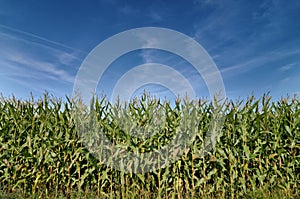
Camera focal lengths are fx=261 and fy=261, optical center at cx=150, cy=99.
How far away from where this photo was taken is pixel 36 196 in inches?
221

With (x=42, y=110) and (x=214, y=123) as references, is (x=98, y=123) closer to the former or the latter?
(x=42, y=110)

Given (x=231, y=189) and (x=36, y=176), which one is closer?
(x=231, y=189)

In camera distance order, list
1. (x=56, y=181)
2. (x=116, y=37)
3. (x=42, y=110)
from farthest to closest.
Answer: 1. (x=116, y=37)
2. (x=42, y=110)
3. (x=56, y=181)

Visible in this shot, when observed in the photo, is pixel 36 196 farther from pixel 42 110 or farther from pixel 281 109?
pixel 281 109

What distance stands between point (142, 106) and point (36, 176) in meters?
2.84

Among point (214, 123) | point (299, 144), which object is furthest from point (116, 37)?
point (299, 144)

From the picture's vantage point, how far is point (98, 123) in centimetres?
577

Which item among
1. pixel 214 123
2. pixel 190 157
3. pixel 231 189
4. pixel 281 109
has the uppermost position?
pixel 281 109

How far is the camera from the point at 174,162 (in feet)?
18.1

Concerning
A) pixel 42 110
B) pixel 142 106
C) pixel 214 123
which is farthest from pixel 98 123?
pixel 214 123

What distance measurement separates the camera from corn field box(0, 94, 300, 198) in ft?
18.0

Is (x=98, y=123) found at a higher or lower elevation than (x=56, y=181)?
higher

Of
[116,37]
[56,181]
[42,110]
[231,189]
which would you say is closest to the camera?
[231,189]

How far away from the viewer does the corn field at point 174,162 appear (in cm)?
548
